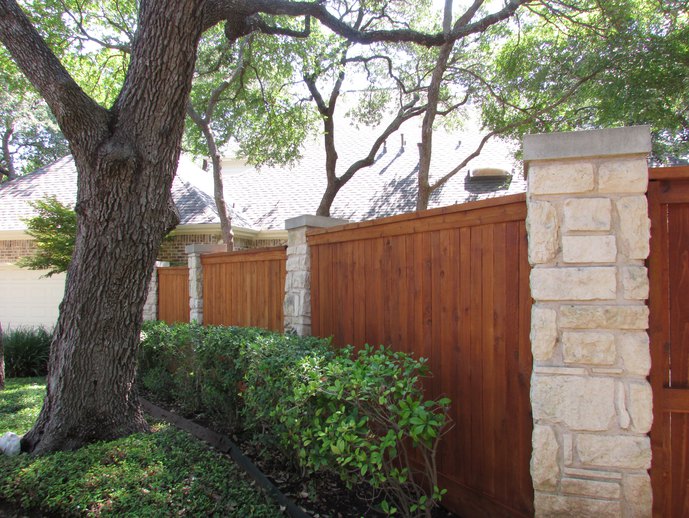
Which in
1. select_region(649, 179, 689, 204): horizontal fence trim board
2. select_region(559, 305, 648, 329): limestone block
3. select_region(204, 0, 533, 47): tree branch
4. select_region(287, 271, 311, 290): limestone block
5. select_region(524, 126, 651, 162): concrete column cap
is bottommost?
select_region(559, 305, 648, 329): limestone block

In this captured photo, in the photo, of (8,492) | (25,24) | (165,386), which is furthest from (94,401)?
(25,24)

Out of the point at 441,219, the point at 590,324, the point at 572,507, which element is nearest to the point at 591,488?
the point at 572,507

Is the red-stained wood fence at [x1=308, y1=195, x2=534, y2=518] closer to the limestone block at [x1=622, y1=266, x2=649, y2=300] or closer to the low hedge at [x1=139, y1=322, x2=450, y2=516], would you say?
the low hedge at [x1=139, y1=322, x2=450, y2=516]

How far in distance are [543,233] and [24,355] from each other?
10.4m

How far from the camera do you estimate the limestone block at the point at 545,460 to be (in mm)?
2637

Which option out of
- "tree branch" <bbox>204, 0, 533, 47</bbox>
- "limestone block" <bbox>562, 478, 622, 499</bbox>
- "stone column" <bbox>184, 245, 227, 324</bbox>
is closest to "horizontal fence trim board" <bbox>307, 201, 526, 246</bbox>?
"limestone block" <bbox>562, 478, 622, 499</bbox>

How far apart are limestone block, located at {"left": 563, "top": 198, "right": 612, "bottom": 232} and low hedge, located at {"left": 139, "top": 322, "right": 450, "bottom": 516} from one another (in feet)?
4.28

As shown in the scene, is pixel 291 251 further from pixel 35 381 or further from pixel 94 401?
pixel 35 381

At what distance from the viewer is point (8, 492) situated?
3.58 metres

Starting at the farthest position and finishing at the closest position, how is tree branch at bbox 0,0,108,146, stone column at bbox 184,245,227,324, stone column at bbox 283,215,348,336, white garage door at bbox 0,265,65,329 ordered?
white garage door at bbox 0,265,65,329
stone column at bbox 184,245,227,324
stone column at bbox 283,215,348,336
tree branch at bbox 0,0,108,146

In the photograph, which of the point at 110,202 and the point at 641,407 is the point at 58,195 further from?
the point at 641,407

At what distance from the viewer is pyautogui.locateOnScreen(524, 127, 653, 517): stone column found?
2527mm

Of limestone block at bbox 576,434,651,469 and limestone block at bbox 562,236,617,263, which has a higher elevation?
limestone block at bbox 562,236,617,263

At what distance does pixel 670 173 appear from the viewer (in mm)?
2590
